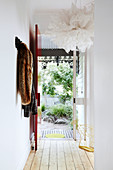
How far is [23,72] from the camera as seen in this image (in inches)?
95.9

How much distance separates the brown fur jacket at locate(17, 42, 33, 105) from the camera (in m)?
2.41

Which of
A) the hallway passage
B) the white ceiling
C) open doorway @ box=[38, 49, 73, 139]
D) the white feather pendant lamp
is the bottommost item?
the hallway passage

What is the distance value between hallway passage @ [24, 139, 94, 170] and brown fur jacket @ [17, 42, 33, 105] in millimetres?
1036

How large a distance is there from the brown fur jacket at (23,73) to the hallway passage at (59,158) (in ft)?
3.40

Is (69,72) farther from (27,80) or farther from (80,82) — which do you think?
(27,80)

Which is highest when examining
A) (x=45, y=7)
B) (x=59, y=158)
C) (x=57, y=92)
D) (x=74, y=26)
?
(x=45, y=7)

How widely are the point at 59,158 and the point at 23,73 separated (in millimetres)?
1624
